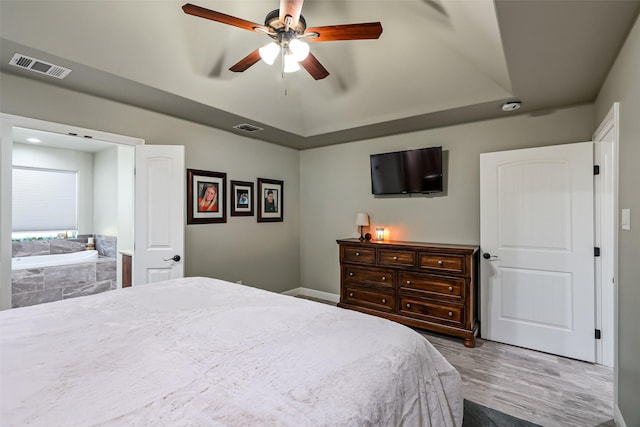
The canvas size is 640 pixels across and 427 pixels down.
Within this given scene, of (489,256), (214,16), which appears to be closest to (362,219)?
(489,256)

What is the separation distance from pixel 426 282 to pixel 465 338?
0.66 meters

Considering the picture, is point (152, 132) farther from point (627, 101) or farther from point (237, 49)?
point (627, 101)

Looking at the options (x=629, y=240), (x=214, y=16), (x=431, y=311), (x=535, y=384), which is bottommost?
(x=535, y=384)

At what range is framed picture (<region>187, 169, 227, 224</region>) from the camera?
3.62 metres

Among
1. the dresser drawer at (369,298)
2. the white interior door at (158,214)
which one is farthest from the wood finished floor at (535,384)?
the white interior door at (158,214)

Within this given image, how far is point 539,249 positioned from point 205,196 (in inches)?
148

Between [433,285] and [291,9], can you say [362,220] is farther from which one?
[291,9]

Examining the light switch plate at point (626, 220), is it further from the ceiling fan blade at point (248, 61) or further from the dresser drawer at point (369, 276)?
the ceiling fan blade at point (248, 61)

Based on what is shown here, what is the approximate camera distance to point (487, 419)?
204 cm

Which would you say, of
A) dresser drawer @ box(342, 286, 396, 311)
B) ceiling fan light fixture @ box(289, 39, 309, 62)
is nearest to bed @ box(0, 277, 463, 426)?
ceiling fan light fixture @ box(289, 39, 309, 62)

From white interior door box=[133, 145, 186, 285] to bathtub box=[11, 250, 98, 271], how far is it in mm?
2462

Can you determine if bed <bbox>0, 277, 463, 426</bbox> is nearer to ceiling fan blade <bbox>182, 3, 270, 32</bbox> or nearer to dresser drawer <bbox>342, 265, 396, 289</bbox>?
ceiling fan blade <bbox>182, 3, 270, 32</bbox>

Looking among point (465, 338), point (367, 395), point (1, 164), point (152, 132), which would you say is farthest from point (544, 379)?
point (1, 164)

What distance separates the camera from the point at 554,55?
6.87ft
